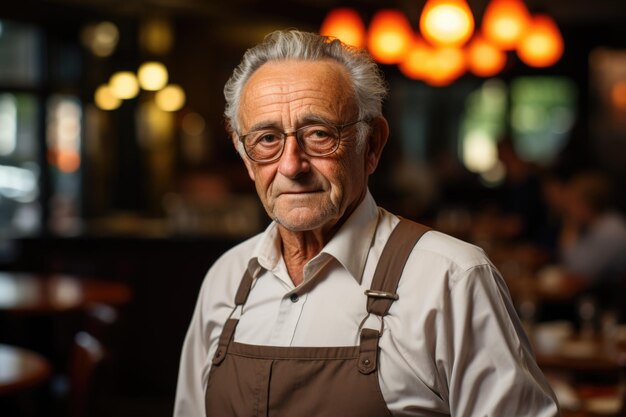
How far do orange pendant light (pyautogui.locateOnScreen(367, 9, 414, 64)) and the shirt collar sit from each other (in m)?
5.32

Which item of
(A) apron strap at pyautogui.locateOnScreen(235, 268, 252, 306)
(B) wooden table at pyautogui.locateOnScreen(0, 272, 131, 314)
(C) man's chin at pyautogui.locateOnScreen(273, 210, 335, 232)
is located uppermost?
(C) man's chin at pyautogui.locateOnScreen(273, 210, 335, 232)

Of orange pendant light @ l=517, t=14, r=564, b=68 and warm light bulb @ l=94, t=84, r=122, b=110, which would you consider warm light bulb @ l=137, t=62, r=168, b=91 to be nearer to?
warm light bulb @ l=94, t=84, r=122, b=110

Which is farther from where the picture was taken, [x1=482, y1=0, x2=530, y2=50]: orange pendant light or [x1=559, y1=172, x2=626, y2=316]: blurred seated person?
[x1=482, y1=0, x2=530, y2=50]: orange pendant light

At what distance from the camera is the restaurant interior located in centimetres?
527

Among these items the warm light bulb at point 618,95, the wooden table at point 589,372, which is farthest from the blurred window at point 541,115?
the wooden table at point 589,372

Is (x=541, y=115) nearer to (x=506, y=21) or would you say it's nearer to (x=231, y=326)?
(x=506, y=21)

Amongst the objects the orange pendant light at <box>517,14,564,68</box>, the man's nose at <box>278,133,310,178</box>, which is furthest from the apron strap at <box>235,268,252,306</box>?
the orange pendant light at <box>517,14,564,68</box>

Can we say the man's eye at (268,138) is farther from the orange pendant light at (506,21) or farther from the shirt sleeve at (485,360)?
the orange pendant light at (506,21)

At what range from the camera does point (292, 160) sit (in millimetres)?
1788

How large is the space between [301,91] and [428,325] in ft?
1.69

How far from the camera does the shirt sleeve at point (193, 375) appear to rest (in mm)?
2061

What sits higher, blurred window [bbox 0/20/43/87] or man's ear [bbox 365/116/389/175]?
blurred window [bbox 0/20/43/87]

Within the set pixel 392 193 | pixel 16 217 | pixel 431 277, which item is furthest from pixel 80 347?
pixel 392 193

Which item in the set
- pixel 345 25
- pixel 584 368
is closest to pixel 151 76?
pixel 345 25
